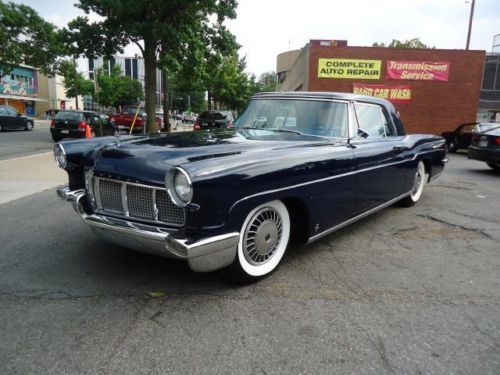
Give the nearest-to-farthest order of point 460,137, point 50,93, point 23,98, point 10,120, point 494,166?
point 494,166 < point 460,137 < point 10,120 < point 23,98 < point 50,93

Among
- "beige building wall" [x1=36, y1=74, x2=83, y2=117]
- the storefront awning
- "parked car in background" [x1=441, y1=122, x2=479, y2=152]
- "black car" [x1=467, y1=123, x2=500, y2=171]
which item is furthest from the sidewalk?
"beige building wall" [x1=36, y1=74, x2=83, y2=117]

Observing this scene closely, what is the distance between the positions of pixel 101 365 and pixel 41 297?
40.8 inches

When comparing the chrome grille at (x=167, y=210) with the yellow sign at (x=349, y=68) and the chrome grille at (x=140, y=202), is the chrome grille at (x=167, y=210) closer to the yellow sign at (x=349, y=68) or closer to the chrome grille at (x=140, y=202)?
the chrome grille at (x=140, y=202)

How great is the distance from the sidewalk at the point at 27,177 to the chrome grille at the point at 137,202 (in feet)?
11.8

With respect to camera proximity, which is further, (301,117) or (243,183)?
(301,117)

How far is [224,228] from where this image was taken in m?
2.67

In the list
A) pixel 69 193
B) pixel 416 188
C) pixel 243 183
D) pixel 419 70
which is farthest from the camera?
pixel 419 70

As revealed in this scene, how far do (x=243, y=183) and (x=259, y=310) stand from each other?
887 millimetres

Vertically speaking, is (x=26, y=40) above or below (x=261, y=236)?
above

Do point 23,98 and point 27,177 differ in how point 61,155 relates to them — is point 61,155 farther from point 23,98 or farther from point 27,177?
point 23,98

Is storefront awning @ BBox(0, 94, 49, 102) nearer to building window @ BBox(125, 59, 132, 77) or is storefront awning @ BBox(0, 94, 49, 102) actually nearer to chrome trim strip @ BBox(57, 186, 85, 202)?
chrome trim strip @ BBox(57, 186, 85, 202)

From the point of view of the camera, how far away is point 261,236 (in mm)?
3086

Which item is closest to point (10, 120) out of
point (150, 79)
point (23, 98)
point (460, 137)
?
point (150, 79)

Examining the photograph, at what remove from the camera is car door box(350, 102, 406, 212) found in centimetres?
402
